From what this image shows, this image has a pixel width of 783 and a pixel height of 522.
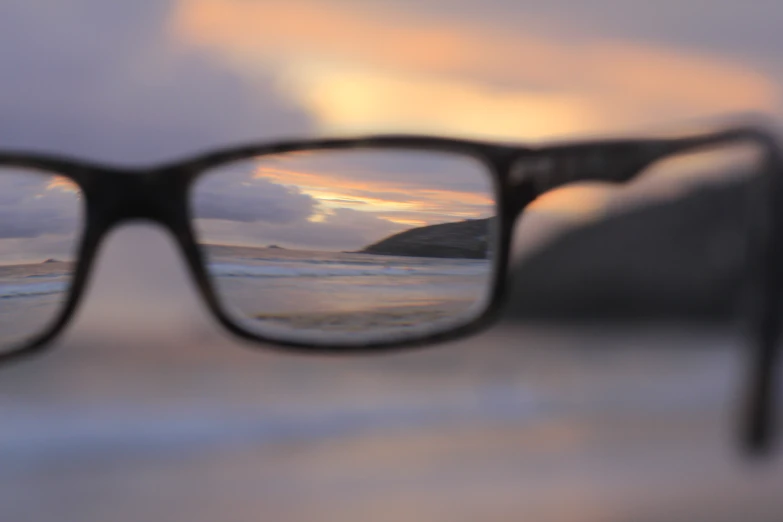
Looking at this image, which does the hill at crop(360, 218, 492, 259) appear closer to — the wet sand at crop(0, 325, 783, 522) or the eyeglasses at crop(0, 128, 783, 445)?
the eyeglasses at crop(0, 128, 783, 445)

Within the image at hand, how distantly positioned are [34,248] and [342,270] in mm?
291

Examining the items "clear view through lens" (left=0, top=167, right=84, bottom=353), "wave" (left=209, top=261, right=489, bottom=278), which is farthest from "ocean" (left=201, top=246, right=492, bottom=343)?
"clear view through lens" (left=0, top=167, right=84, bottom=353)

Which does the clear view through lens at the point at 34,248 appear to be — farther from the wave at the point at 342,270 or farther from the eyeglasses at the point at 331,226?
the wave at the point at 342,270

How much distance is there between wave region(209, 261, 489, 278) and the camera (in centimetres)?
58

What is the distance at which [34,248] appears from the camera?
0.62m

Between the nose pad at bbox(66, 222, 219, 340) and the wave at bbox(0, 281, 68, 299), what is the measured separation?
0.04 meters

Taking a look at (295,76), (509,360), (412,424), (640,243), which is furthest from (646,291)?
(295,76)

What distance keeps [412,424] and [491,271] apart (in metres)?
0.16

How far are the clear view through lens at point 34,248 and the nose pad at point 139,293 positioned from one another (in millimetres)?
47

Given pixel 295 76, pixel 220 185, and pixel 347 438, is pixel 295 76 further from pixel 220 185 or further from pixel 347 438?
pixel 347 438

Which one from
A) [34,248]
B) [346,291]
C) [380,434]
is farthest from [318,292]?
[34,248]

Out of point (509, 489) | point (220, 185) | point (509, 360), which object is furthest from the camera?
point (509, 360)

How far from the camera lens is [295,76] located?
0.68m

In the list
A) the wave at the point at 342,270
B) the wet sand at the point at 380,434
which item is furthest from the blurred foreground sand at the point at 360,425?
the wave at the point at 342,270
